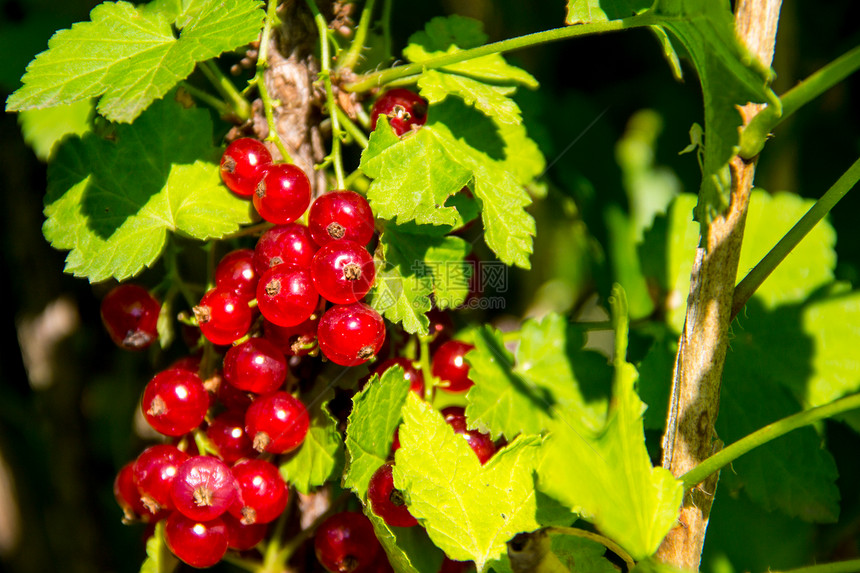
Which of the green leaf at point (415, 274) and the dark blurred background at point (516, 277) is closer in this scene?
the green leaf at point (415, 274)

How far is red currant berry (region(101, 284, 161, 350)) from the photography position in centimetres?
80

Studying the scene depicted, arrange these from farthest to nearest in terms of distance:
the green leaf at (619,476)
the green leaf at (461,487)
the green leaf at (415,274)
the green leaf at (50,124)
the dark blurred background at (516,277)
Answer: the dark blurred background at (516,277), the green leaf at (50,124), the green leaf at (415,274), the green leaf at (461,487), the green leaf at (619,476)

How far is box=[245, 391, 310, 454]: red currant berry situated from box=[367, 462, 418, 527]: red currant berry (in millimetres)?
97

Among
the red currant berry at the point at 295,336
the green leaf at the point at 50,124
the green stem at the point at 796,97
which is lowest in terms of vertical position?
the red currant berry at the point at 295,336

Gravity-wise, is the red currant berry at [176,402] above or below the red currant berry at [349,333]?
below

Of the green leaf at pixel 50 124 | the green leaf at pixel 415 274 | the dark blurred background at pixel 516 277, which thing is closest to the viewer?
the green leaf at pixel 415 274

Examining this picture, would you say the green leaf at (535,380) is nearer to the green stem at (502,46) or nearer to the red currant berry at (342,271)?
the red currant berry at (342,271)

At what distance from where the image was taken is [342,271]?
2.17 ft

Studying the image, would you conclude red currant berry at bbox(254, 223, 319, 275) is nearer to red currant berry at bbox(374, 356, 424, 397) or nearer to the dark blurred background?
red currant berry at bbox(374, 356, 424, 397)

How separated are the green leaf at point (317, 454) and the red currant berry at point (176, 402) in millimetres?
110

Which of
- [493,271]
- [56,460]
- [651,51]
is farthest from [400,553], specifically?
[651,51]

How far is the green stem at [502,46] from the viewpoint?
2.11 ft

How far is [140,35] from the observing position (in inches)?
28.8

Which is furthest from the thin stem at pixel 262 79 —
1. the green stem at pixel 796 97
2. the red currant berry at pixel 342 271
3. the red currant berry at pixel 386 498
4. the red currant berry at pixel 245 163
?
the green stem at pixel 796 97
